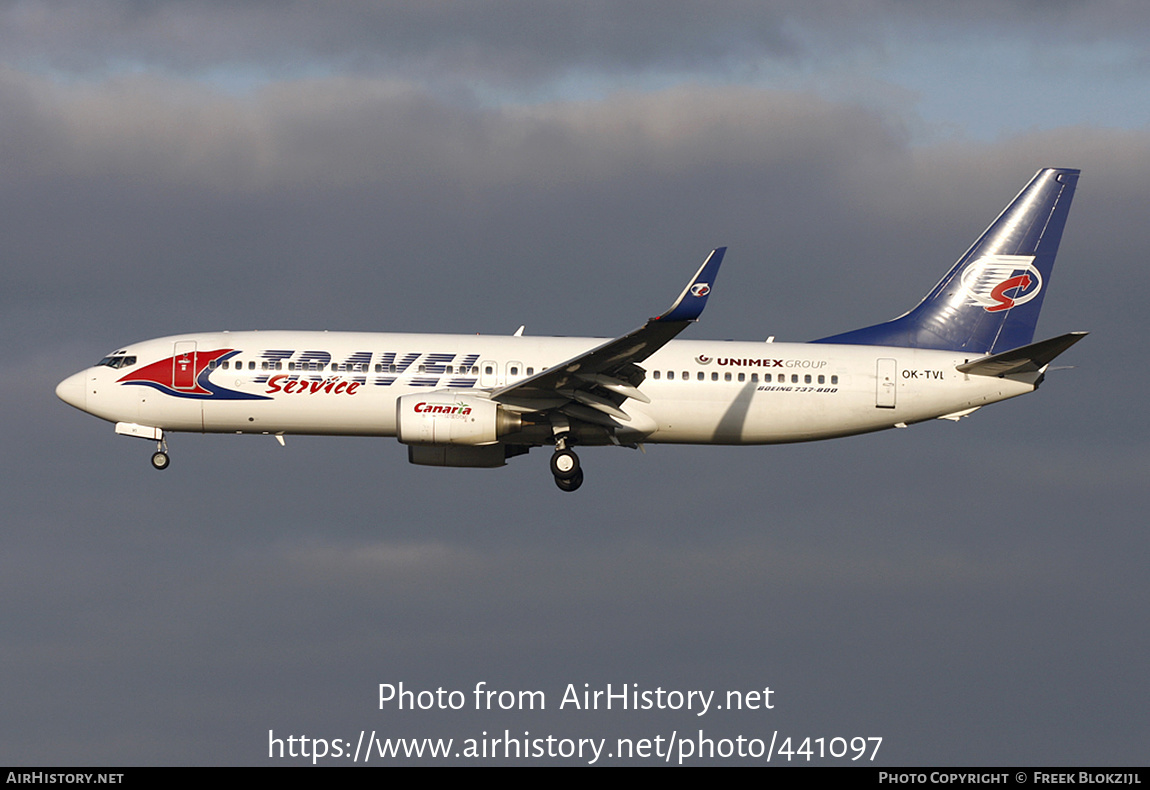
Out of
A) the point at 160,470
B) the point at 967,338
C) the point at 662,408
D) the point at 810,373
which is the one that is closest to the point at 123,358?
the point at 160,470

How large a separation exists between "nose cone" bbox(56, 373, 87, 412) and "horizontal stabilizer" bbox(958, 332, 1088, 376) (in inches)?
1049

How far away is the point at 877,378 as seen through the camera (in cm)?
4719

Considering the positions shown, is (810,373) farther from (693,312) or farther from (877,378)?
(693,312)

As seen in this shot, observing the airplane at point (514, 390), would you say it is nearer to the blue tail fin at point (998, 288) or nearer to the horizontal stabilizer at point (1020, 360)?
the horizontal stabilizer at point (1020, 360)

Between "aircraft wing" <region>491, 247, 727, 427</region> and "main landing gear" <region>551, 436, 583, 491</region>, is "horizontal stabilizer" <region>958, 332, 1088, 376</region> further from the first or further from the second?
"main landing gear" <region>551, 436, 583, 491</region>

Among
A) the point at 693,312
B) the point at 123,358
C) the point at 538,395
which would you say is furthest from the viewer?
the point at 123,358

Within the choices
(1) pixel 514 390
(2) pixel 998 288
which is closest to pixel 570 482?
(1) pixel 514 390

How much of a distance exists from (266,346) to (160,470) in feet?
16.9

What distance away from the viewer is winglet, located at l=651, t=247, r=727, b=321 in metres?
39.8

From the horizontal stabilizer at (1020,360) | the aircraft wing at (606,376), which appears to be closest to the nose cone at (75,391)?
the aircraft wing at (606,376)

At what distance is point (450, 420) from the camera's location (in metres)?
44.3

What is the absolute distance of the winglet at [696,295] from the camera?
1567 inches

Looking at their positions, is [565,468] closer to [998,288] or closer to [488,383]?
[488,383]

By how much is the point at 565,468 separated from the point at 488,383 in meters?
3.36
